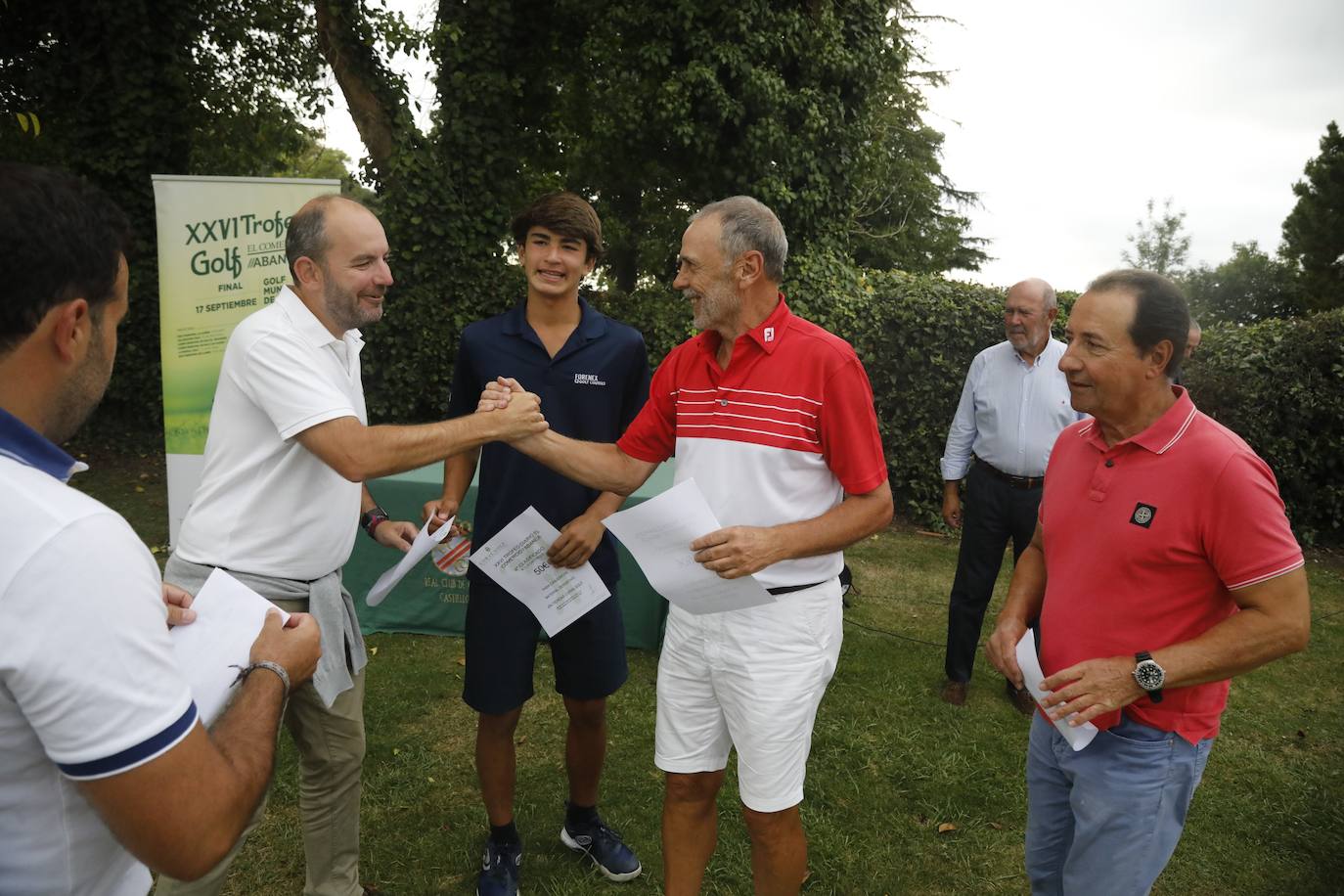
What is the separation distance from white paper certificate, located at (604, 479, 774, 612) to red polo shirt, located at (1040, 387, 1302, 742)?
822 mm

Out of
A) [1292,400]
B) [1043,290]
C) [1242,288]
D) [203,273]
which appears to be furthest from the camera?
[1242,288]

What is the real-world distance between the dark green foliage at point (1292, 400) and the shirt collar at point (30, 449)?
9730mm

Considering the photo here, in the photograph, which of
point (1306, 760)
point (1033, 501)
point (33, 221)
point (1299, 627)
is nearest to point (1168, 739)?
point (1299, 627)

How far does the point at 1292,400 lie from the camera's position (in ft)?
28.0

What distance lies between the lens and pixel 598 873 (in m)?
3.33

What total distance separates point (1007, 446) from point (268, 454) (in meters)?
3.82

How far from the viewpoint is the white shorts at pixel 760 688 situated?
2.50m

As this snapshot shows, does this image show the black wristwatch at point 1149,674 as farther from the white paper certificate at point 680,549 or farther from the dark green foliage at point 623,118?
the dark green foliage at point 623,118

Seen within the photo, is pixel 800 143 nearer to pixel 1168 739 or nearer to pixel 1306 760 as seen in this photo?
pixel 1306 760

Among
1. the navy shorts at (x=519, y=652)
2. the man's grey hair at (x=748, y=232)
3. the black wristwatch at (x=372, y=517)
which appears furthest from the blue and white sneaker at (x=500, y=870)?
the man's grey hair at (x=748, y=232)

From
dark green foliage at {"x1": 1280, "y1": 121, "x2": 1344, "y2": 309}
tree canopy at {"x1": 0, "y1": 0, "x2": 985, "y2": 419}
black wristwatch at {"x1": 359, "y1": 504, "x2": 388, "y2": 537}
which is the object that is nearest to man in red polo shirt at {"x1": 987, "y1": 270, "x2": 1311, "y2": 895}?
black wristwatch at {"x1": 359, "y1": 504, "x2": 388, "y2": 537}

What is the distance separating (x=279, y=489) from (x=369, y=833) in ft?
6.16

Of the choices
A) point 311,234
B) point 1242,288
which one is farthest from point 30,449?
point 1242,288

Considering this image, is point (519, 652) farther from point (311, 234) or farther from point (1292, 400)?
point (1292, 400)
